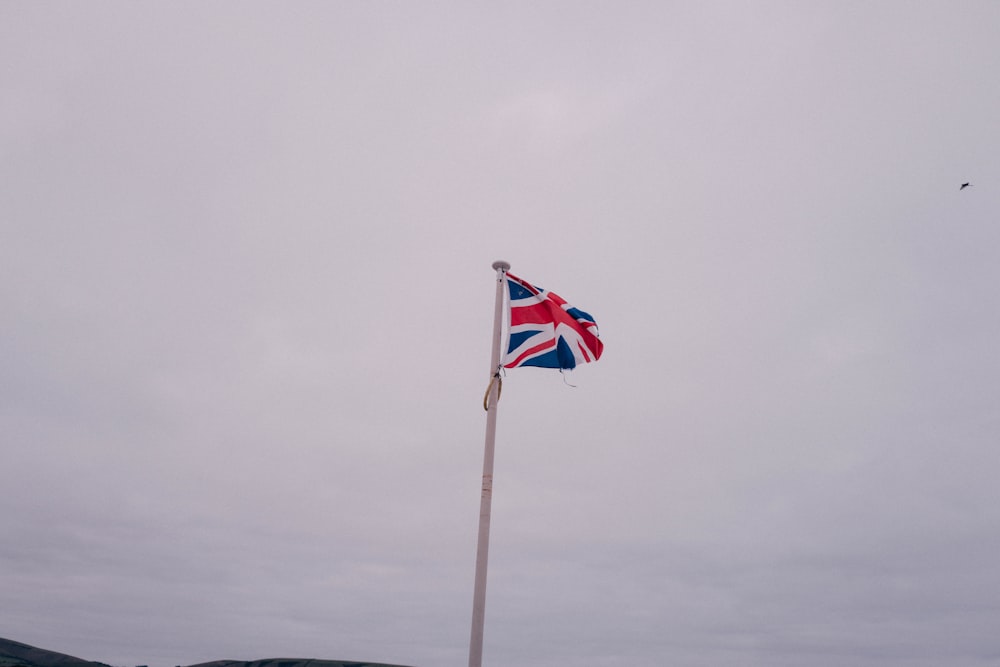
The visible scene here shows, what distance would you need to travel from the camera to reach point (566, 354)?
30344 mm

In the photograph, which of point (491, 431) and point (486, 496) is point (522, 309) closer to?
point (491, 431)

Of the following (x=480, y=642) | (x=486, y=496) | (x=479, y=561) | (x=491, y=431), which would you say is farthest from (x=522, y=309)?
(x=480, y=642)

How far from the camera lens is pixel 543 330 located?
30.1 metres

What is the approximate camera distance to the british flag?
97.2ft

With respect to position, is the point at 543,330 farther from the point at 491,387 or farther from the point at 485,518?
the point at 485,518

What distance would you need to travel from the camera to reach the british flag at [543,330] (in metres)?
29.6

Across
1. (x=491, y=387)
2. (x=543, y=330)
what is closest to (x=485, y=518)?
(x=491, y=387)

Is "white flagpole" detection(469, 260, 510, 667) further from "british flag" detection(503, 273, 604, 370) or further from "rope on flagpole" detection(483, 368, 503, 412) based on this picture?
"british flag" detection(503, 273, 604, 370)

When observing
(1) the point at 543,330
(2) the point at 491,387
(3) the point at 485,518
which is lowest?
(3) the point at 485,518

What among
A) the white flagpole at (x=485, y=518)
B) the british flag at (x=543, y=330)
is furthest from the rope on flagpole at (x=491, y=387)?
the british flag at (x=543, y=330)

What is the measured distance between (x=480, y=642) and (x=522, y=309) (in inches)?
475

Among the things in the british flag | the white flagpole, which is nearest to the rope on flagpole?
the white flagpole

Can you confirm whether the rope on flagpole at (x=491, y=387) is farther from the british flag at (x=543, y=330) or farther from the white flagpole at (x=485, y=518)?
the british flag at (x=543, y=330)

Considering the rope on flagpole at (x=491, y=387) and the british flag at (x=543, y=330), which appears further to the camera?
the british flag at (x=543, y=330)
